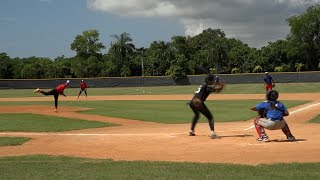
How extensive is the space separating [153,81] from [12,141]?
5171cm

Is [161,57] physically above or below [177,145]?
above

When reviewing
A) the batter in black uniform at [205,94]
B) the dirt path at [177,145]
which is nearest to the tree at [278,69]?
the dirt path at [177,145]

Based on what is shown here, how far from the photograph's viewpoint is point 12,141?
14.2 metres

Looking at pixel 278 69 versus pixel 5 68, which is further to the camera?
pixel 5 68

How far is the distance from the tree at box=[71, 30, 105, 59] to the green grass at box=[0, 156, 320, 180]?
10517 cm

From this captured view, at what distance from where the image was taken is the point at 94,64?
9581 cm

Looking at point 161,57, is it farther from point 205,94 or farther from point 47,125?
point 205,94

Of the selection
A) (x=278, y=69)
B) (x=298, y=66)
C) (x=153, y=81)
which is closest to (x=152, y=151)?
(x=153, y=81)

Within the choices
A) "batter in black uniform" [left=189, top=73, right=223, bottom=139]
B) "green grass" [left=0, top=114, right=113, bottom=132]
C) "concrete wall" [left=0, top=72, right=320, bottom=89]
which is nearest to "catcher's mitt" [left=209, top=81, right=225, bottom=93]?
"batter in black uniform" [left=189, top=73, right=223, bottom=139]

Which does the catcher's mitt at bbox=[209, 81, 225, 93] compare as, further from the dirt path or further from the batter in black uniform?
the dirt path

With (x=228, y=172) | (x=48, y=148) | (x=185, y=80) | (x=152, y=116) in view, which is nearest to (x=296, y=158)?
(x=228, y=172)

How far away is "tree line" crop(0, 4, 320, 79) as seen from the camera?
8812 centimetres

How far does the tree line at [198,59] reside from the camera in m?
88.1

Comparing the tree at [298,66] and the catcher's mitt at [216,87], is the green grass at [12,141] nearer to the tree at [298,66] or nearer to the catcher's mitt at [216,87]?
the catcher's mitt at [216,87]
